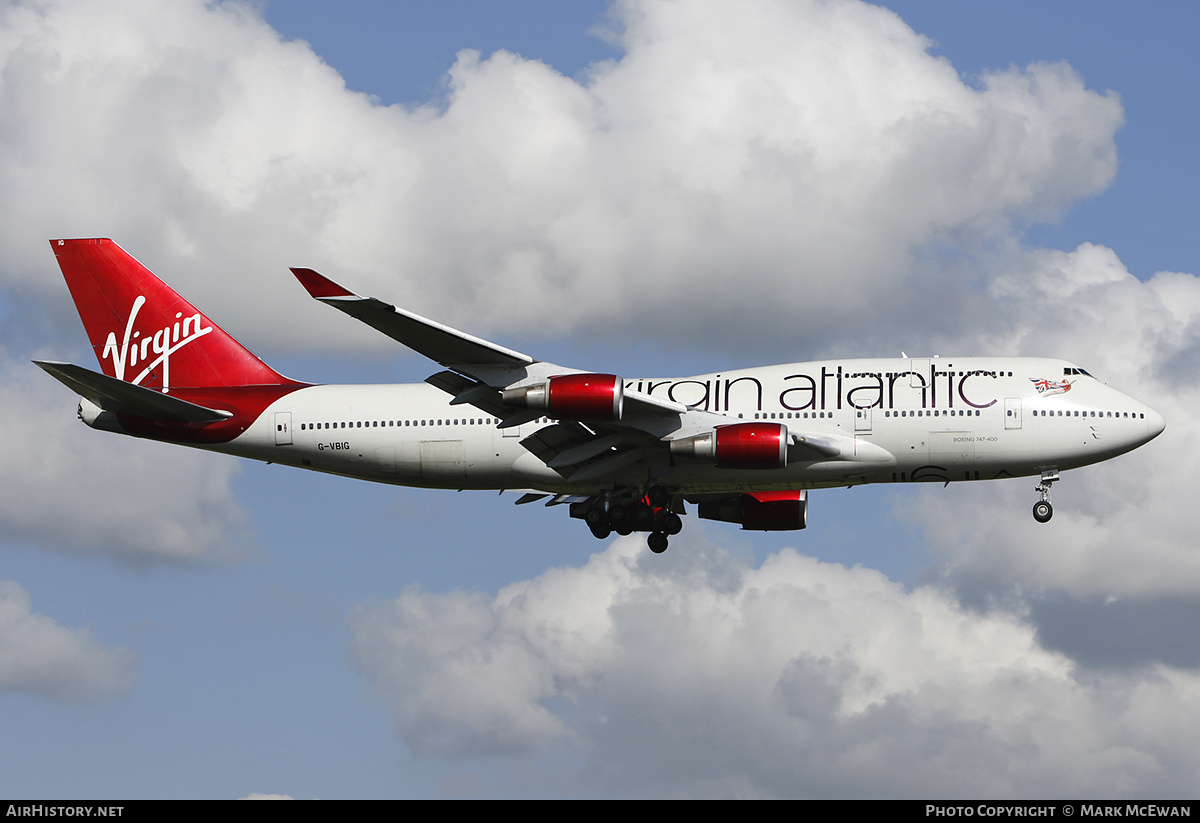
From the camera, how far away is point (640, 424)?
148ft

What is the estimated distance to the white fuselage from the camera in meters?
44.2

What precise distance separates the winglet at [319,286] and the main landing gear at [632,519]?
48.8ft

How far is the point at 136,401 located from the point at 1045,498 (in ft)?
103

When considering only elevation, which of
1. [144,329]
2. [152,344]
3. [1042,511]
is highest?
[144,329]

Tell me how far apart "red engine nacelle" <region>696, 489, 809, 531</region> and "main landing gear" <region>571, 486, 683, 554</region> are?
3.52 meters

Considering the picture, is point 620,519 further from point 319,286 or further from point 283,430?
point 319,286

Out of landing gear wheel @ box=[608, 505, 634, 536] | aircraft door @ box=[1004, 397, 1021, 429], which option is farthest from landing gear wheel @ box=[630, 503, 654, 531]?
aircraft door @ box=[1004, 397, 1021, 429]

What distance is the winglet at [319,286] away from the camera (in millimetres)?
36688

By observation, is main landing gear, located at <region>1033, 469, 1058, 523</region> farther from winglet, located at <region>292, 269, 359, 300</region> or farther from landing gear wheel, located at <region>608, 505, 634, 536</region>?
winglet, located at <region>292, 269, 359, 300</region>

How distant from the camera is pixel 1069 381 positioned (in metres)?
45.0

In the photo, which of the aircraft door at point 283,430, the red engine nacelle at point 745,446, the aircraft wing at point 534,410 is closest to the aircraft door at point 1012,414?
the aircraft wing at point 534,410

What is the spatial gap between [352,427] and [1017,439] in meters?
22.9

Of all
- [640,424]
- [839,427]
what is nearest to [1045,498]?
[839,427]
